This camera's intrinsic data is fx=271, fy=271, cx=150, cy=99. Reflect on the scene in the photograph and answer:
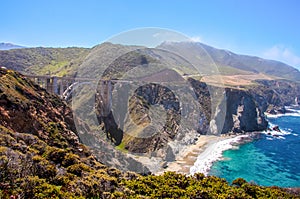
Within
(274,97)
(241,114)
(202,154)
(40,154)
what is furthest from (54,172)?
(274,97)

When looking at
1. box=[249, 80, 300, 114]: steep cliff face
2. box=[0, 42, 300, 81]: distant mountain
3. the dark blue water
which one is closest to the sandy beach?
the dark blue water

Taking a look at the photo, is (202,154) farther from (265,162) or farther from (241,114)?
(241,114)

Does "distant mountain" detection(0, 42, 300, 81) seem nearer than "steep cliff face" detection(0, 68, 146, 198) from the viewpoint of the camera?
No

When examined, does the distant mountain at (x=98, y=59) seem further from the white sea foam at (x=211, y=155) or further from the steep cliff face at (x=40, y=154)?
the steep cliff face at (x=40, y=154)

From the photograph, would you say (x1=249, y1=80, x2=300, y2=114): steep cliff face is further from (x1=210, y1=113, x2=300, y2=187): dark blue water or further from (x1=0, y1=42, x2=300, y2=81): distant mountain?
(x1=210, y1=113, x2=300, y2=187): dark blue water

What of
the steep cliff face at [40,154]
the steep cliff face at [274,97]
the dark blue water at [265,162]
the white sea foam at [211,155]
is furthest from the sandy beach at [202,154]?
the steep cliff face at [274,97]

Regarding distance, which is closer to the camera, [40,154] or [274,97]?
[40,154]

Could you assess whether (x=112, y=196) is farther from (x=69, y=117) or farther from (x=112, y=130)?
(x=112, y=130)
